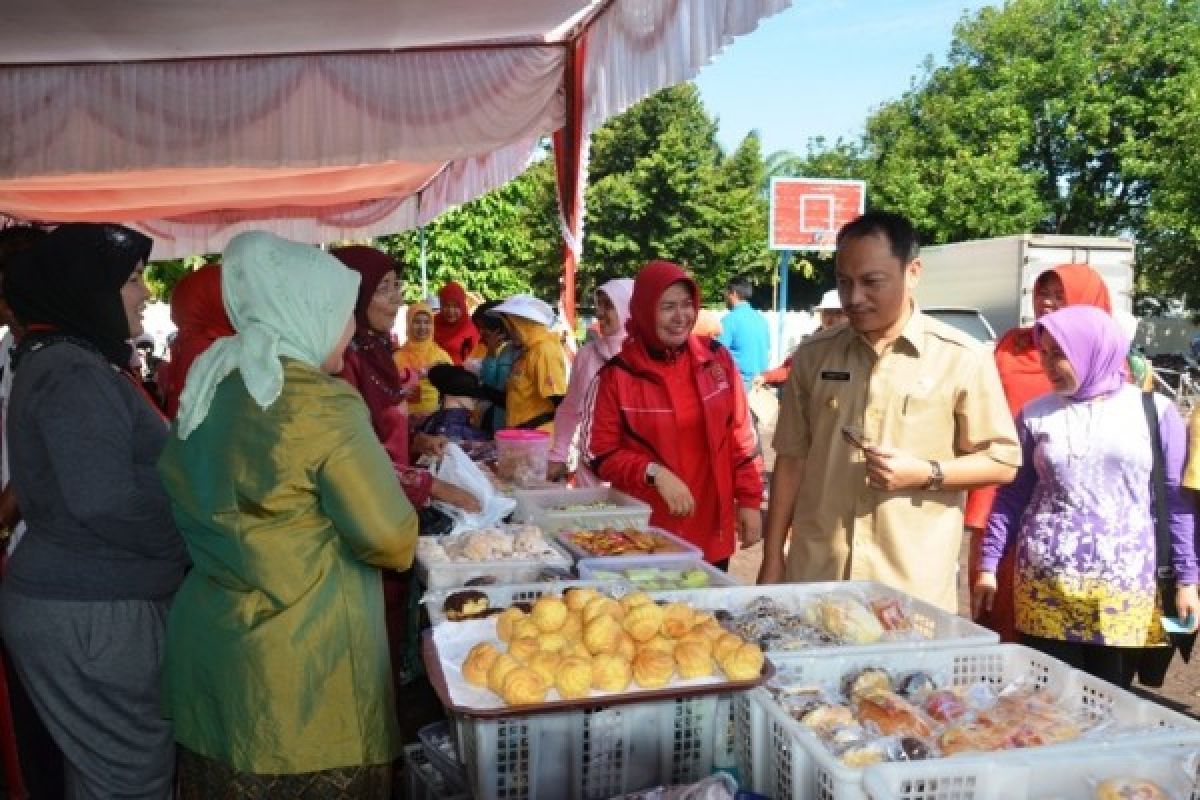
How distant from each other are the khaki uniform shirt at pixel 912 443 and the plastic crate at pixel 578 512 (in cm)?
81

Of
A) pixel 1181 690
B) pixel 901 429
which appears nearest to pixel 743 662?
pixel 901 429

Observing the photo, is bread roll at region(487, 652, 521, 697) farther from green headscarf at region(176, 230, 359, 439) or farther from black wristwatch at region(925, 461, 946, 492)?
black wristwatch at region(925, 461, 946, 492)

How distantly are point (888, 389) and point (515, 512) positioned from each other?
4.80 ft

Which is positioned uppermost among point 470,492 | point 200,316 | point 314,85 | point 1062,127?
point 1062,127

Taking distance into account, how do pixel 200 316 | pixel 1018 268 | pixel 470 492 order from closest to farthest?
pixel 470 492 → pixel 200 316 → pixel 1018 268

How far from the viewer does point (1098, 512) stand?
2764mm

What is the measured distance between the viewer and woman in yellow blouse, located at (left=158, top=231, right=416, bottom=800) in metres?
1.73

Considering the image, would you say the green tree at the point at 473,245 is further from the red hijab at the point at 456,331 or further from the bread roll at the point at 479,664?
the bread roll at the point at 479,664

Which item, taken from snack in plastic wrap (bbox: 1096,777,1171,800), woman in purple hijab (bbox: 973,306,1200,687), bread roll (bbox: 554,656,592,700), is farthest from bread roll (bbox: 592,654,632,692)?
woman in purple hijab (bbox: 973,306,1200,687)

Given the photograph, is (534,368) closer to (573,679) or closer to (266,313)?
(266,313)

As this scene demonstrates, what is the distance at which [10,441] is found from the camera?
2238mm

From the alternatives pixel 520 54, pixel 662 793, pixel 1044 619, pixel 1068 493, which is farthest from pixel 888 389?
pixel 520 54

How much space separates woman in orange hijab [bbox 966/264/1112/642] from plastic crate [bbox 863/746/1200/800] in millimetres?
1712

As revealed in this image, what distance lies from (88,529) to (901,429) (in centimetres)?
209
